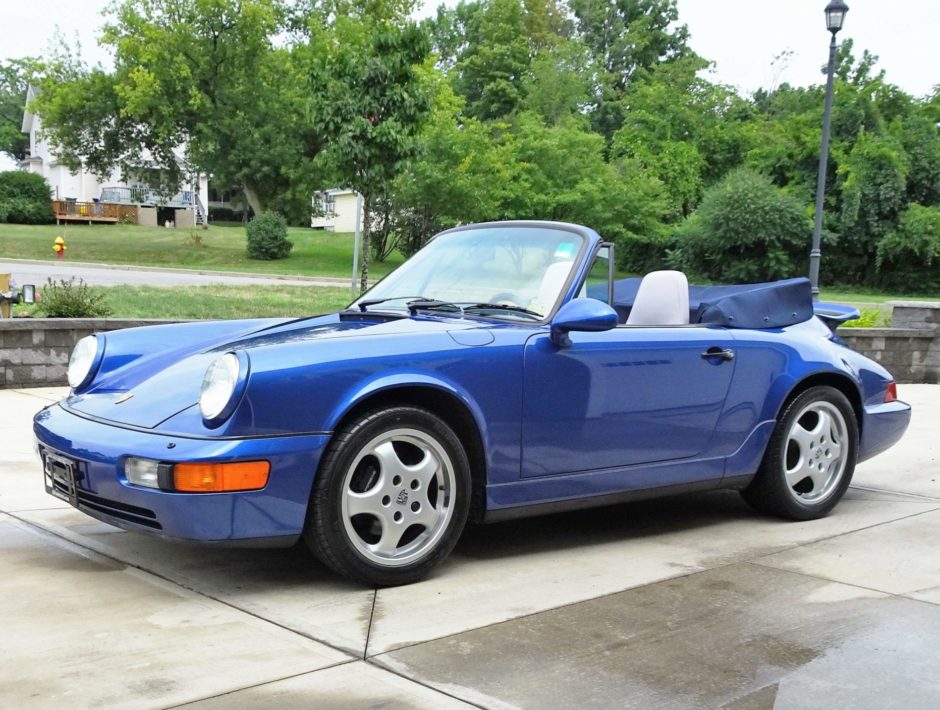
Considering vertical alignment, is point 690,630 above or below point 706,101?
below

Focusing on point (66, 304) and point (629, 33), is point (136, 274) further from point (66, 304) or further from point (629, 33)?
point (629, 33)

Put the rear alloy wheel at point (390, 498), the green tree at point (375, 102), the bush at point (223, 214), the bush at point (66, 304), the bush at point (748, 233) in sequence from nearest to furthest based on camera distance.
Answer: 1. the rear alloy wheel at point (390, 498)
2. the bush at point (66, 304)
3. the green tree at point (375, 102)
4. the bush at point (748, 233)
5. the bush at point (223, 214)

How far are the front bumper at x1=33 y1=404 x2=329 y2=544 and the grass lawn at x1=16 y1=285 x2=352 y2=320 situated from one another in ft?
21.8

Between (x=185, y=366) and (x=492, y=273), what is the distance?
4.59 ft

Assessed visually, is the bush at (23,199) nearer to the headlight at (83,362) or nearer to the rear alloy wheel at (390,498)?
the headlight at (83,362)

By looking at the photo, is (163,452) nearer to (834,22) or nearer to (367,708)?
(367,708)

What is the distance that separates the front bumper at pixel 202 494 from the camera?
326 centimetres

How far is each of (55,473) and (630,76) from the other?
7100cm

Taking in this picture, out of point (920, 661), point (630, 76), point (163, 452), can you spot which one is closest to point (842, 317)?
point (920, 661)

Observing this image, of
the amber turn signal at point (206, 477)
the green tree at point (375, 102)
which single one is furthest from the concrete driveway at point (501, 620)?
the green tree at point (375, 102)

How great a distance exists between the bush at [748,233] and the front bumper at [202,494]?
3351 cm

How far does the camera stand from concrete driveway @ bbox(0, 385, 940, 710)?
2.77m

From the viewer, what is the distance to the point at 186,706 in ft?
8.49

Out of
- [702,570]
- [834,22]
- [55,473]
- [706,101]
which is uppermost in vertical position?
[706,101]
